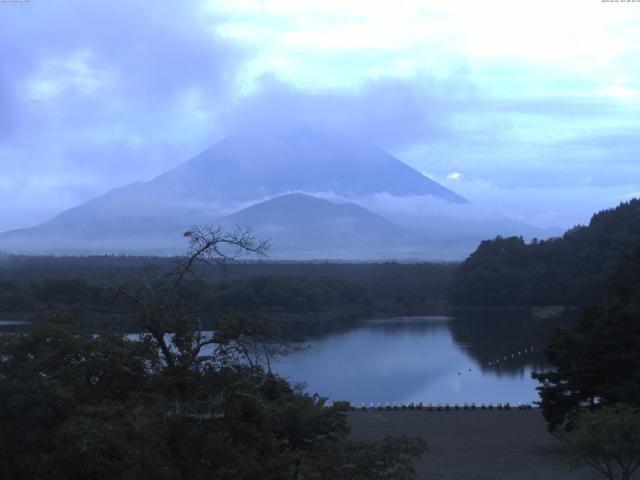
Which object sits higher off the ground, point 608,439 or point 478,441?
point 608,439

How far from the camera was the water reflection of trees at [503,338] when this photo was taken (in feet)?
74.4

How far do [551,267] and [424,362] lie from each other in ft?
69.8

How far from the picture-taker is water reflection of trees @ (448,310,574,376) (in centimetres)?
2269

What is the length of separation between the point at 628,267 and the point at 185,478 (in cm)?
1616

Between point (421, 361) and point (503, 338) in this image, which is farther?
point (503, 338)

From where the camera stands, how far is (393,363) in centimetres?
2245

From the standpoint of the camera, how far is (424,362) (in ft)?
75.0

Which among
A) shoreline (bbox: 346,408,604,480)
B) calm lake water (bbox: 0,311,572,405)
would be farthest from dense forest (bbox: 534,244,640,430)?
calm lake water (bbox: 0,311,572,405)

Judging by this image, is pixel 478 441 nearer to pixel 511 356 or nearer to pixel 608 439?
pixel 608 439

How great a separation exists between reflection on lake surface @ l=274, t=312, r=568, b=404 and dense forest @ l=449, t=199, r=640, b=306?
6410 millimetres

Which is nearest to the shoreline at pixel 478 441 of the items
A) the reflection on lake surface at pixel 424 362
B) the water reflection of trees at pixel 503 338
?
the reflection on lake surface at pixel 424 362

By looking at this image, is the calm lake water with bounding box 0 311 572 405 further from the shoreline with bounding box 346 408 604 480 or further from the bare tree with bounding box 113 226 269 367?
the bare tree with bounding box 113 226 269 367

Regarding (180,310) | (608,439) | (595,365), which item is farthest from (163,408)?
(595,365)

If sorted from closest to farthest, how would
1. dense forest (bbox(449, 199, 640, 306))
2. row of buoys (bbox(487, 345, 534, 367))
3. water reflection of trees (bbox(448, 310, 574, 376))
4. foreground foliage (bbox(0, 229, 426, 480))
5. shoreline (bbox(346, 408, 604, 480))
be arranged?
1. foreground foliage (bbox(0, 229, 426, 480))
2. shoreline (bbox(346, 408, 604, 480))
3. water reflection of trees (bbox(448, 310, 574, 376))
4. row of buoys (bbox(487, 345, 534, 367))
5. dense forest (bbox(449, 199, 640, 306))
